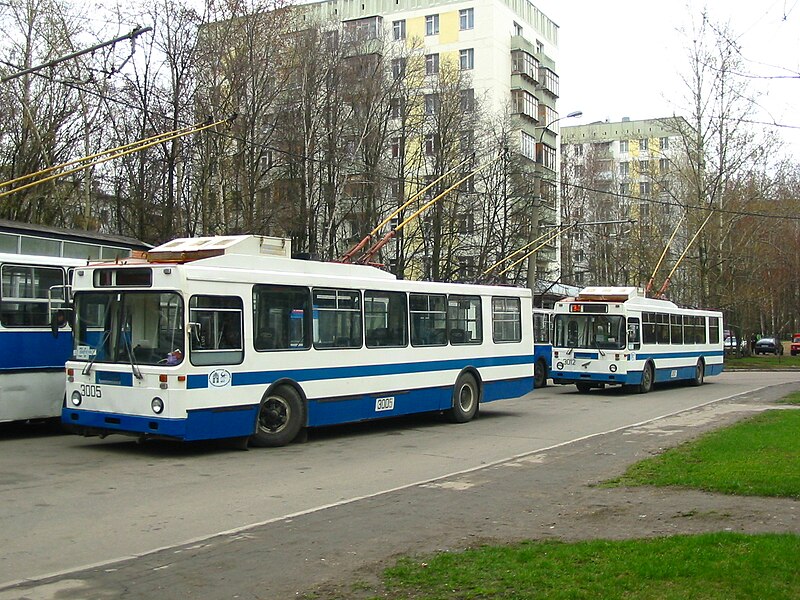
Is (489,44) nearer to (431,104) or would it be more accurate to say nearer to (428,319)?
(431,104)

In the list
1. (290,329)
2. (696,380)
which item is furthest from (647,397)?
(290,329)

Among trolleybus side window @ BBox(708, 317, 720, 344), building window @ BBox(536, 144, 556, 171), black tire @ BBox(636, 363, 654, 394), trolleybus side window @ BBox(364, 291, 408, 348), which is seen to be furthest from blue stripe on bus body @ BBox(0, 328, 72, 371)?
building window @ BBox(536, 144, 556, 171)

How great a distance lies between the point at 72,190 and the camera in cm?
3241

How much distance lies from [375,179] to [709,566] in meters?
33.9

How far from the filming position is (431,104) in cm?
4478

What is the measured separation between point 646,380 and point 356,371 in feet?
49.6

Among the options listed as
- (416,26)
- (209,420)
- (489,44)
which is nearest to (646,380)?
(209,420)

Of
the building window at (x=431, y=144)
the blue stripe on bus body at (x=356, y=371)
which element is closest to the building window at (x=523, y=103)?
the building window at (x=431, y=144)

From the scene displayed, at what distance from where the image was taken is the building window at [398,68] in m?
40.1

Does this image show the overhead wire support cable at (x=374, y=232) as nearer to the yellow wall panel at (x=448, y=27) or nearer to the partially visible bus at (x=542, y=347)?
the partially visible bus at (x=542, y=347)

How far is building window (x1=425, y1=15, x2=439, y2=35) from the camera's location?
2436 inches

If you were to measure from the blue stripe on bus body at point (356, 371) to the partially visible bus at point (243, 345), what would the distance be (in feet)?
0.08

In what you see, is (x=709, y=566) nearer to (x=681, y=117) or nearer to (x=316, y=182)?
(x=316, y=182)

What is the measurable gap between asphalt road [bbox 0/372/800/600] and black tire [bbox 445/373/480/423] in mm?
465
